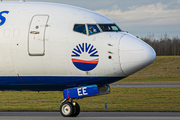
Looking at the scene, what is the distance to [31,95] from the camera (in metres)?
33.5

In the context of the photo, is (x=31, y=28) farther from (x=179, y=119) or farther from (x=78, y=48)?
(x=179, y=119)

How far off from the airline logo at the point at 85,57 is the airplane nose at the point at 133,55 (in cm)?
121

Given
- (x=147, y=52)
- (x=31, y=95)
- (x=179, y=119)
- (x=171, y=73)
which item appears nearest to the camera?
(x=147, y=52)

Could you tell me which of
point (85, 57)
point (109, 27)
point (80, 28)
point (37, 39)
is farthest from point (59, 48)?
point (109, 27)

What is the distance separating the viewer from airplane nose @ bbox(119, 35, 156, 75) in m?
14.0

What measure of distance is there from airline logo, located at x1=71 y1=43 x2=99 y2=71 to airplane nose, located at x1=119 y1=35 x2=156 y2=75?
1213mm

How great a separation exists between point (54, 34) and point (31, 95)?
789 inches

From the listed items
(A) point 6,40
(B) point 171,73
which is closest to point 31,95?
(A) point 6,40

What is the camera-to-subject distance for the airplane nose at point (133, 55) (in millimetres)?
14016

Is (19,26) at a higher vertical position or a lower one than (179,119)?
higher

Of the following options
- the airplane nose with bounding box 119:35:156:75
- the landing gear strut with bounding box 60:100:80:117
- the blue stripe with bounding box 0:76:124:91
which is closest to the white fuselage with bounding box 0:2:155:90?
the airplane nose with bounding box 119:35:156:75

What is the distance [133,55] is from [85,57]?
2163 millimetres

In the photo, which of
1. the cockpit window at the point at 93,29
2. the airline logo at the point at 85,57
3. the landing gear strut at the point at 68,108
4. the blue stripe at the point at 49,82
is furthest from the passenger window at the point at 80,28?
the landing gear strut at the point at 68,108

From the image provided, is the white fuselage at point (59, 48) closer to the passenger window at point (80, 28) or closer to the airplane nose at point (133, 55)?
the airplane nose at point (133, 55)
